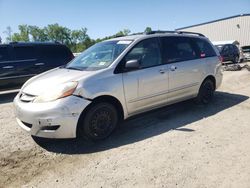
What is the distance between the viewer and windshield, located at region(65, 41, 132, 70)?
16.4 ft

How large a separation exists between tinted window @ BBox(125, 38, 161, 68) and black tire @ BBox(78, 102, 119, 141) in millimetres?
1000

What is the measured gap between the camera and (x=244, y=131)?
496 cm

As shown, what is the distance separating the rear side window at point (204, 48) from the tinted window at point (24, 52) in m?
5.77

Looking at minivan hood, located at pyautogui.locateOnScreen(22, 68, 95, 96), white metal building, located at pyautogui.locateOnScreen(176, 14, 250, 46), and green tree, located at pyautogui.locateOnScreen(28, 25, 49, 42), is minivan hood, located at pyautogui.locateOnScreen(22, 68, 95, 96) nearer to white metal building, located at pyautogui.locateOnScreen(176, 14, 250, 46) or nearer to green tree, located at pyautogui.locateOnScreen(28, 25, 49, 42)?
white metal building, located at pyautogui.locateOnScreen(176, 14, 250, 46)

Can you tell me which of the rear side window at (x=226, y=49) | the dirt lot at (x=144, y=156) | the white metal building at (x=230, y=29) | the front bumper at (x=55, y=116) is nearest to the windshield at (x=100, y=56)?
the front bumper at (x=55, y=116)

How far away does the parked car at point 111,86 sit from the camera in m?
4.25

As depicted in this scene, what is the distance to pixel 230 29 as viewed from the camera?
4197cm

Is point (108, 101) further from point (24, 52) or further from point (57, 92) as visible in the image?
point (24, 52)

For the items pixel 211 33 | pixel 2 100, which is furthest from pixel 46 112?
pixel 211 33

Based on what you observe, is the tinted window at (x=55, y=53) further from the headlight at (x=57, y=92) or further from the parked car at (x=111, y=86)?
the headlight at (x=57, y=92)

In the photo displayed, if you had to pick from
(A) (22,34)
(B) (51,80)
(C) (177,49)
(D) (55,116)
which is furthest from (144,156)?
(A) (22,34)

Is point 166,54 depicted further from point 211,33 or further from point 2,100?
point 211,33

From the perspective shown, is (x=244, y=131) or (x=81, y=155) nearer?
(x=81, y=155)

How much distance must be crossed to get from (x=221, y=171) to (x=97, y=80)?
2.33 meters
